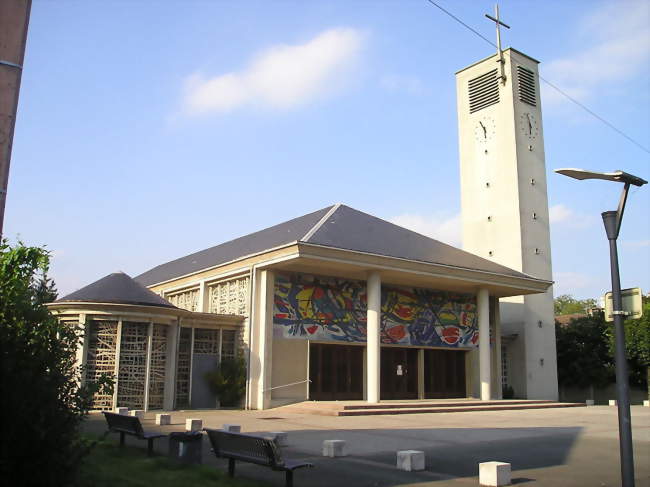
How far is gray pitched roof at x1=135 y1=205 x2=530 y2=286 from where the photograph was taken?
962 inches

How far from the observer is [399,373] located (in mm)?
28219

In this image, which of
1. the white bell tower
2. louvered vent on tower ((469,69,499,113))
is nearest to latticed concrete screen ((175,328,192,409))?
the white bell tower

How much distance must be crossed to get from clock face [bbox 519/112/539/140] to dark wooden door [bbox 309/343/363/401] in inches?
637

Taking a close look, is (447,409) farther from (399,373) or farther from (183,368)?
(183,368)

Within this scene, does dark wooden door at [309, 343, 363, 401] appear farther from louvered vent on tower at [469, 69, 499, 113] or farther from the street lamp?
the street lamp

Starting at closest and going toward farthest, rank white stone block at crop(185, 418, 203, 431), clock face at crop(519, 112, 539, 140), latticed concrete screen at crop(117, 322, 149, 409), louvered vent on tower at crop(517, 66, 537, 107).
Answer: white stone block at crop(185, 418, 203, 431), latticed concrete screen at crop(117, 322, 149, 409), clock face at crop(519, 112, 539, 140), louvered vent on tower at crop(517, 66, 537, 107)

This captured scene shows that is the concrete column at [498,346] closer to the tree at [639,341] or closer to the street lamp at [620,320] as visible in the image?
the tree at [639,341]

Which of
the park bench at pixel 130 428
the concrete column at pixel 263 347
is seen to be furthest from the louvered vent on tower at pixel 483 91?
the park bench at pixel 130 428

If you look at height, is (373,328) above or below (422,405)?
above

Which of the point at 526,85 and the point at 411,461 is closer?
the point at 411,461

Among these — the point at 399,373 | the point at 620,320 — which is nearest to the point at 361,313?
the point at 399,373

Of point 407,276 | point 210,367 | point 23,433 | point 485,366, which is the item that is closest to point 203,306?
point 210,367

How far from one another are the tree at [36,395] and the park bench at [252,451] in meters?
2.46

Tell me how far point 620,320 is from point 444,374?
22.6 meters
